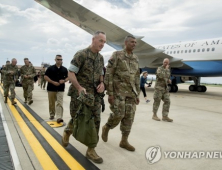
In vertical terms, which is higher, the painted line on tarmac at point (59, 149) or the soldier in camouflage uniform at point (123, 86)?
the soldier in camouflage uniform at point (123, 86)

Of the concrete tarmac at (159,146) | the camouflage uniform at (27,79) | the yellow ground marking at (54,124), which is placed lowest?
the concrete tarmac at (159,146)

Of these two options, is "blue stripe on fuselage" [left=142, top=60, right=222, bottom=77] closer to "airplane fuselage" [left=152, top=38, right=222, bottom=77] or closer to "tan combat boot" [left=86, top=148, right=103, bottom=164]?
"airplane fuselage" [left=152, top=38, right=222, bottom=77]

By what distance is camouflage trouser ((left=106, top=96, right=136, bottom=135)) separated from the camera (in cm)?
331

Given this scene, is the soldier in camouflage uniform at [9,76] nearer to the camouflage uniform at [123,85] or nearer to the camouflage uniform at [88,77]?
the camouflage uniform at [88,77]

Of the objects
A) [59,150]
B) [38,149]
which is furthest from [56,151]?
[38,149]

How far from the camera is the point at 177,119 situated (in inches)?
235

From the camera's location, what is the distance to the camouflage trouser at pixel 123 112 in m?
3.31

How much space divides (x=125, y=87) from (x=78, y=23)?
968 centimetres

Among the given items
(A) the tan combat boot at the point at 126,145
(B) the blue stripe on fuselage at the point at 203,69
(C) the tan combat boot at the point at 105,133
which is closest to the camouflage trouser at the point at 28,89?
(C) the tan combat boot at the point at 105,133

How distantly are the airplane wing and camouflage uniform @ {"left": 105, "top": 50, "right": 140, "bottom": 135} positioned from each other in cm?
780

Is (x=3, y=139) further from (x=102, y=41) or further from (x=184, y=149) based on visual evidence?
(x=184, y=149)

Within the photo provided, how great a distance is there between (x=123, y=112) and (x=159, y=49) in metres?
10.5

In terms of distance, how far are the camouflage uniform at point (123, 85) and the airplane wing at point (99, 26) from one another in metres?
7.80

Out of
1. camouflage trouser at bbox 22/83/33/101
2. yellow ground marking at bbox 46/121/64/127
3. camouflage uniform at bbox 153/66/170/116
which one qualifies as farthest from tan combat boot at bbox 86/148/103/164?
camouflage trouser at bbox 22/83/33/101
